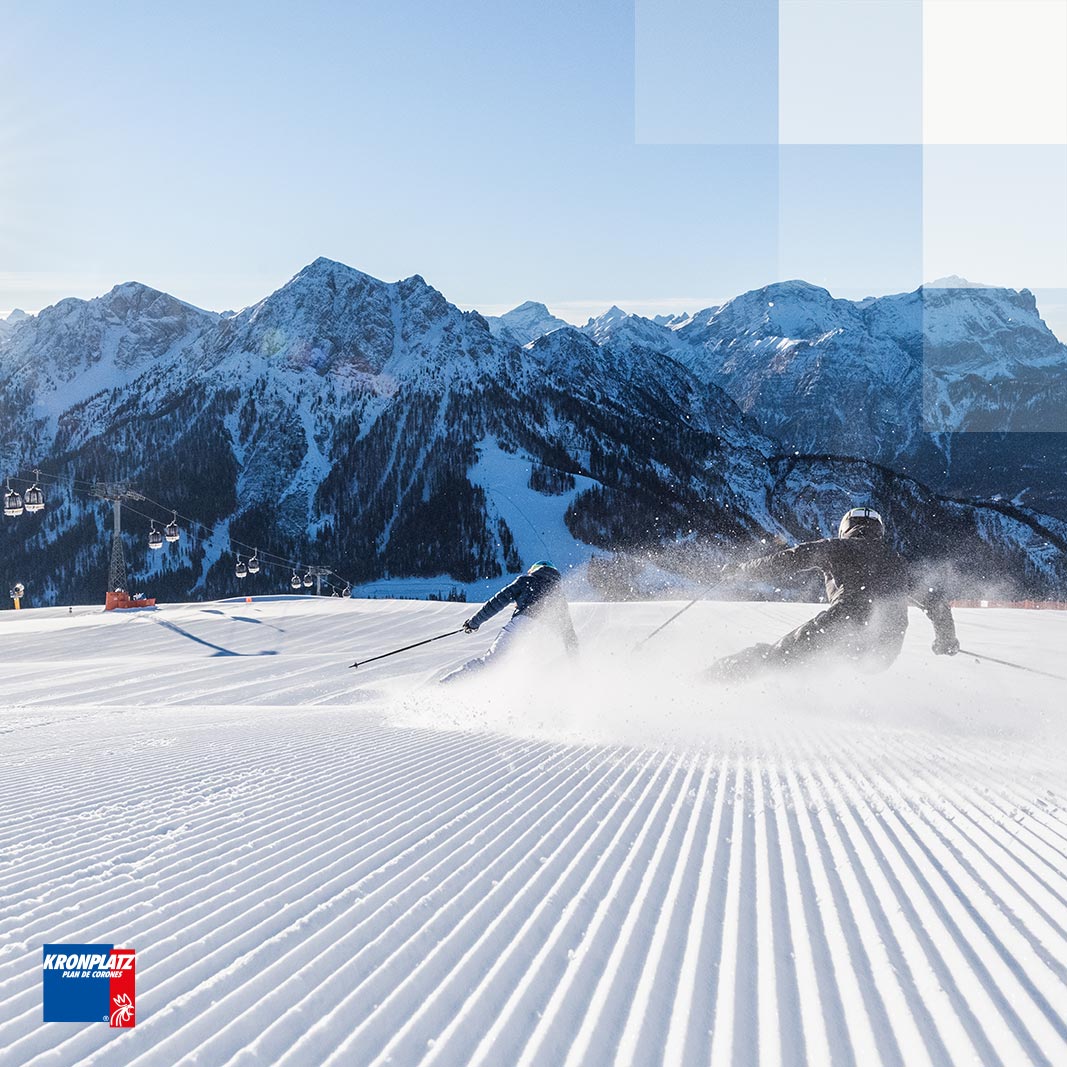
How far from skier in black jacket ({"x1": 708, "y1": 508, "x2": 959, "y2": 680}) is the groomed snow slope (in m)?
0.90

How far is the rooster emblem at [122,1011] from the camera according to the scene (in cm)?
267

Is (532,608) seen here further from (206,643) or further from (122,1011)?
(206,643)

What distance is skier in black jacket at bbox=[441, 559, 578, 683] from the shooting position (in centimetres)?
1127

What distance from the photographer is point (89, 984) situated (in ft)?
9.59

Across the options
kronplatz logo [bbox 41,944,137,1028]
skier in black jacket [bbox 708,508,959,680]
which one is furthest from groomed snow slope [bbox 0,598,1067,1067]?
skier in black jacket [bbox 708,508,959,680]

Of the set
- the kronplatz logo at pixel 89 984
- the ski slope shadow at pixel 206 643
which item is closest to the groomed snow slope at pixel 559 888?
the kronplatz logo at pixel 89 984

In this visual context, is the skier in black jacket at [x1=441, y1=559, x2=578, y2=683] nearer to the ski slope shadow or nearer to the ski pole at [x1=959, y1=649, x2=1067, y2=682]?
the ski pole at [x1=959, y1=649, x2=1067, y2=682]

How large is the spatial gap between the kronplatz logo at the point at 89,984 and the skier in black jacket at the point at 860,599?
8.28 m

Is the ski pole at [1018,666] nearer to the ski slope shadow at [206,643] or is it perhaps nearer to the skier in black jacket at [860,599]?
the skier in black jacket at [860,599]

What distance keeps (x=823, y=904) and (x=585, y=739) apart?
4507mm

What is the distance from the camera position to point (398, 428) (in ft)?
596

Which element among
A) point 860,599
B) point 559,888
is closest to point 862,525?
point 860,599

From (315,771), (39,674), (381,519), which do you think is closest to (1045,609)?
(315,771)

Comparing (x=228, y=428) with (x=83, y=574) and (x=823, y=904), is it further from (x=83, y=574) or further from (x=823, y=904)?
(x=823, y=904)
